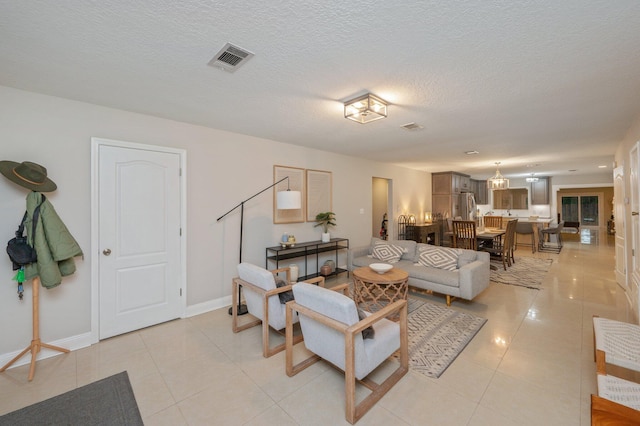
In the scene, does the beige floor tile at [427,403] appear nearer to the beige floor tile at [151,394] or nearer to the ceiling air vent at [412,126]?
the beige floor tile at [151,394]

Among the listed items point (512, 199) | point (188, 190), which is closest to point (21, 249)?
point (188, 190)

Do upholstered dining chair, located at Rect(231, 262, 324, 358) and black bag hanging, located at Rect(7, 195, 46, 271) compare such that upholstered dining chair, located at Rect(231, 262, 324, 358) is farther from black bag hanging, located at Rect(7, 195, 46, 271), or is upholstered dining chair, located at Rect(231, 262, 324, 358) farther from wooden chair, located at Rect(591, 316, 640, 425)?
wooden chair, located at Rect(591, 316, 640, 425)

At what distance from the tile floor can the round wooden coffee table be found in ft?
3.04

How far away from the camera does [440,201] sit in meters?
8.34

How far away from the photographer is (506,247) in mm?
5738

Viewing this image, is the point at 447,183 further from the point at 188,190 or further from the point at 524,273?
the point at 188,190

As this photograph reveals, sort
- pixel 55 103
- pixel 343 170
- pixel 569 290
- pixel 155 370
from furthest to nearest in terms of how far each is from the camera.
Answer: pixel 343 170
pixel 569 290
pixel 55 103
pixel 155 370

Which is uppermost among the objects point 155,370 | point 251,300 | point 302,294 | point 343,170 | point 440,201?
point 343,170

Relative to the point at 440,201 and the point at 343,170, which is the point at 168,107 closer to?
the point at 343,170

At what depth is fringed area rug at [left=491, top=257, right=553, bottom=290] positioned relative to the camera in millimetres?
4699

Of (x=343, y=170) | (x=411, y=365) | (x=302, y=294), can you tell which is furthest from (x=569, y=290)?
(x=302, y=294)

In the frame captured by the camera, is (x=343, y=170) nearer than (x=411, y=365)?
No

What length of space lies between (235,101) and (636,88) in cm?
379

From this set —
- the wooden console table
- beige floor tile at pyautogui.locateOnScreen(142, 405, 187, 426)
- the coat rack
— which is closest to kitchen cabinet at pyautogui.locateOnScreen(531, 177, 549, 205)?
the wooden console table
